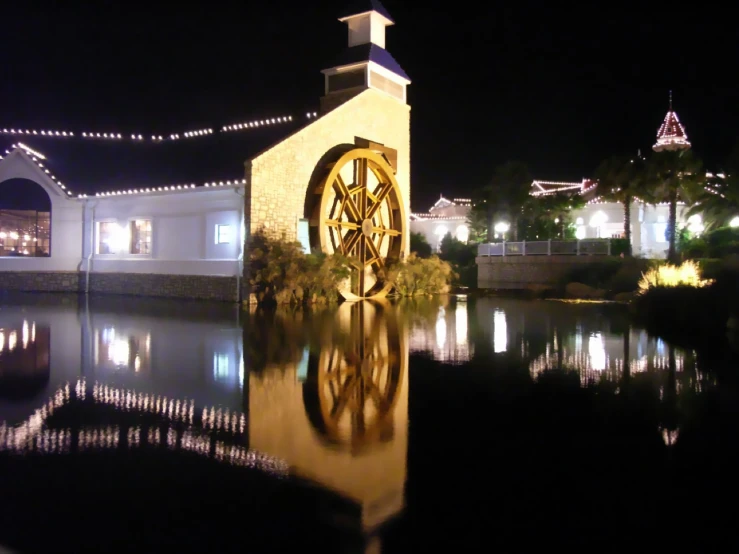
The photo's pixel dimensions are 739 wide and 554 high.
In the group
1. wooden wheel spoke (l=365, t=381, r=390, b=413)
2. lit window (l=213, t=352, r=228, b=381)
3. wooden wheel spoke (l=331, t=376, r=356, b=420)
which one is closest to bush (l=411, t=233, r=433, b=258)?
lit window (l=213, t=352, r=228, b=381)

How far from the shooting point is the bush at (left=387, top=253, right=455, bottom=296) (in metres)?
23.9

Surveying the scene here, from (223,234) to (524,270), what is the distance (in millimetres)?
16741

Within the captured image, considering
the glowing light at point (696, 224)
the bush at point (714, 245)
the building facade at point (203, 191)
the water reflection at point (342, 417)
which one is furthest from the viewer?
the glowing light at point (696, 224)

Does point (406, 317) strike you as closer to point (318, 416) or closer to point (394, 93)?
point (318, 416)


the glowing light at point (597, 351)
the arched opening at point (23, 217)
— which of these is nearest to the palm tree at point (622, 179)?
the glowing light at point (597, 351)

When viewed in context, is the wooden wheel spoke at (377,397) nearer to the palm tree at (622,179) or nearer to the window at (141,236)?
the window at (141,236)

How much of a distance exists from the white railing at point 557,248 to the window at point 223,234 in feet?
54.2

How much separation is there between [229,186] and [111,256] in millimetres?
6804

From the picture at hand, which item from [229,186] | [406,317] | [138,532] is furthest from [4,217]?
[138,532]

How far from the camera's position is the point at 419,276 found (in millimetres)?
24953

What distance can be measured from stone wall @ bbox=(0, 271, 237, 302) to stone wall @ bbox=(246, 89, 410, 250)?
2265 mm

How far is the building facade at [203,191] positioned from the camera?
19.4 metres

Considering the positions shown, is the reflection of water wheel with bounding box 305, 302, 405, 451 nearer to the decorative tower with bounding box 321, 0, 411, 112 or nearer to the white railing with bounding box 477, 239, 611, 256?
the decorative tower with bounding box 321, 0, 411, 112

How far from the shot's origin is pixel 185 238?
67.7 feet
